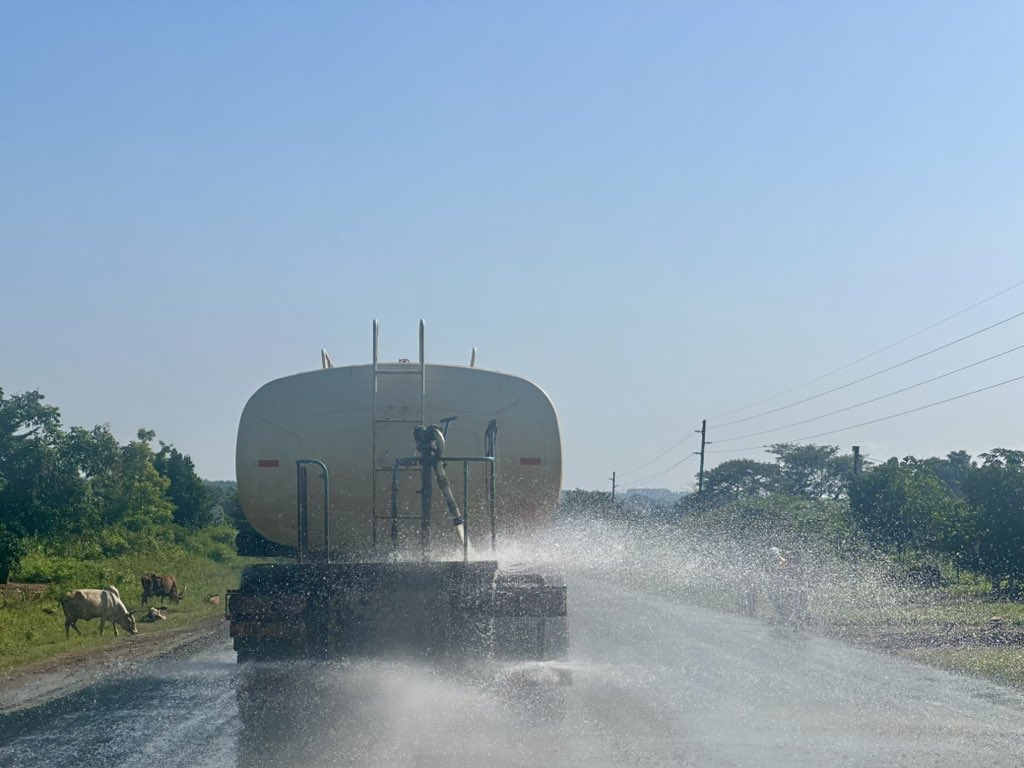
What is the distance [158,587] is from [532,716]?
20987 millimetres

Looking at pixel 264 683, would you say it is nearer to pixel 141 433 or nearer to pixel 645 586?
pixel 645 586

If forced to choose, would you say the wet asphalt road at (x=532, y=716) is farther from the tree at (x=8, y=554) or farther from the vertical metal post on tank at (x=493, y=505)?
the tree at (x=8, y=554)

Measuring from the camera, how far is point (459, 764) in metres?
8.11

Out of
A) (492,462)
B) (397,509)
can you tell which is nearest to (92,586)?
(397,509)

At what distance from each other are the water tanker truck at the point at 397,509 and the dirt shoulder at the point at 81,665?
203cm

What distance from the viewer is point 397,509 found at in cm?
1307

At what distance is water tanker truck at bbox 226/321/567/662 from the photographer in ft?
40.7

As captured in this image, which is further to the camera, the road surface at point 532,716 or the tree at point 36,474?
the tree at point 36,474

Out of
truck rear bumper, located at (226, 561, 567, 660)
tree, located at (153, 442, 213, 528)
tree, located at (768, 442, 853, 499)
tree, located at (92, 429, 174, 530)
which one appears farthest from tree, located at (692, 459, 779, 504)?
truck rear bumper, located at (226, 561, 567, 660)

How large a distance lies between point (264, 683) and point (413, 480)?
8.37 ft

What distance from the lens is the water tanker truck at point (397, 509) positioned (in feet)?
40.7

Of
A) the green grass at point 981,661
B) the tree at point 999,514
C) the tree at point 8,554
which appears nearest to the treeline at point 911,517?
the tree at point 999,514

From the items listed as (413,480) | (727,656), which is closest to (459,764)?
(413,480)

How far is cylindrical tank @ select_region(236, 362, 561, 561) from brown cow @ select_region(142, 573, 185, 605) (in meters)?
16.5
